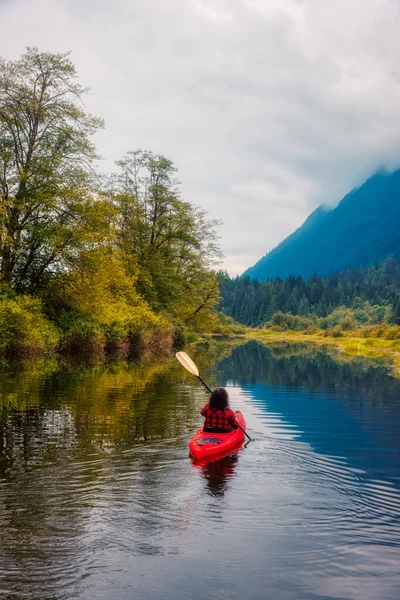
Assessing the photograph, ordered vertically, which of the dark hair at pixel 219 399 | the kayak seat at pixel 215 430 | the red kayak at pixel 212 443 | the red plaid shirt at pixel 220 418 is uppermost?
the dark hair at pixel 219 399

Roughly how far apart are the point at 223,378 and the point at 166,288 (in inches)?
961

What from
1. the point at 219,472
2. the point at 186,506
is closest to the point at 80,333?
the point at 219,472

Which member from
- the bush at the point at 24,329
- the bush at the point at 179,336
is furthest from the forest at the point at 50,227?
the bush at the point at 179,336

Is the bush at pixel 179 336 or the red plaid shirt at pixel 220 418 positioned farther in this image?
the bush at pixel 179 336

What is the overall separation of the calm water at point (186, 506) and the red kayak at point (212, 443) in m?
0.30

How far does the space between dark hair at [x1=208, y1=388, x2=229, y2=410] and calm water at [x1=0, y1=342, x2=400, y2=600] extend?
3.82 ft

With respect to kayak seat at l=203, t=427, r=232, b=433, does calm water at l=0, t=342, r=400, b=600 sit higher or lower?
lower

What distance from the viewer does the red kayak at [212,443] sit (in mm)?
11172

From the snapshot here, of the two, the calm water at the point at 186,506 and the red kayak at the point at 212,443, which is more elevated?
the red kayak at the point at 212,443

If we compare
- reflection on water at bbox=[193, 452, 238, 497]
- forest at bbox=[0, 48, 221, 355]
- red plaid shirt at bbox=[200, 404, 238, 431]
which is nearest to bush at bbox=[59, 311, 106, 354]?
forest at bbox=[0, 48, 221, 355]

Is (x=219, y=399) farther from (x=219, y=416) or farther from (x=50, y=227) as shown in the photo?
(x=50, y=227)

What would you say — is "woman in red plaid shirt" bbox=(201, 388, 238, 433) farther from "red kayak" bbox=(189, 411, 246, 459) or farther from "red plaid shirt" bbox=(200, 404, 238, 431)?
"red kayak" bbox=(189, 411, 246, 459)

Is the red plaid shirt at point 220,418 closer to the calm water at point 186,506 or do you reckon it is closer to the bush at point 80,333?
the calm water at point 186,506

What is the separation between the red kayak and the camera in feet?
36.7
